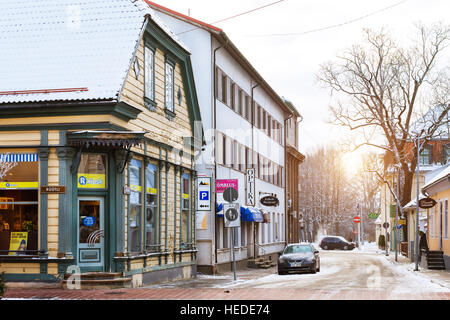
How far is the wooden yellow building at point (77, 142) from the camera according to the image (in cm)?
1905

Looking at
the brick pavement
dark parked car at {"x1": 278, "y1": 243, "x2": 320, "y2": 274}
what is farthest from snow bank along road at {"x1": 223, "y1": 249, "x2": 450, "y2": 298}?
the brick pavement

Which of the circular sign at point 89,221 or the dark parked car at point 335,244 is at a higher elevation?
the circular sign at point 89,221

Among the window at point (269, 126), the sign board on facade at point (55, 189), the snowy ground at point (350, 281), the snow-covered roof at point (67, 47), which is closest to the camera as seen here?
the sign board on facade at point (55, 189)

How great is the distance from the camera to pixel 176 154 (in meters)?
25.2

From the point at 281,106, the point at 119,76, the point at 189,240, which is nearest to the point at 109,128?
the point at 119,76

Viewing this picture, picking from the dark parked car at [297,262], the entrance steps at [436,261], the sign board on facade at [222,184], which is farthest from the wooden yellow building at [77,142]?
the entrance steps at [436,261]

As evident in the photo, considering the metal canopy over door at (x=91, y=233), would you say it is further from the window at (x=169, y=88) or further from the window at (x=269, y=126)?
the window at (x=269, y=126)

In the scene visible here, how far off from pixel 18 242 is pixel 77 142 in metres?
3.17

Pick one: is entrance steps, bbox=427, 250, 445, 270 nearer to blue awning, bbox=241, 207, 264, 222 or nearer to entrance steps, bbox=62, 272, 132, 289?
blue awning, bbox=241, 207, 264, 222

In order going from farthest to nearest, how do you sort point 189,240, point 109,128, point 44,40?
point 189,240 < point 44,40 < point 109,128

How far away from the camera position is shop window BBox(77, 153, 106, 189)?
19.3 metres

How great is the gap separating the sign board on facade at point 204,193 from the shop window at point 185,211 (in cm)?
40

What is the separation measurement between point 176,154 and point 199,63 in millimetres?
7401
